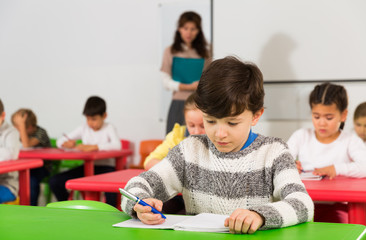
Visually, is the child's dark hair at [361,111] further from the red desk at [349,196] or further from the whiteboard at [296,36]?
the red desk at [349,196]

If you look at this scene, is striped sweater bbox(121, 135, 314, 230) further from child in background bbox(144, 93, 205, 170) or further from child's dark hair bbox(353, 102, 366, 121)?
child's dark hair bbox(353, 102, 366, 121)

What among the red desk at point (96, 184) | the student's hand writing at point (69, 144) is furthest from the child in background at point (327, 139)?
the student's hand writing at point (69, 144)

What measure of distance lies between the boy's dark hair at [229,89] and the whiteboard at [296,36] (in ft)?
9.73

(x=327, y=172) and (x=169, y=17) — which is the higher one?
(x=169, y=17)

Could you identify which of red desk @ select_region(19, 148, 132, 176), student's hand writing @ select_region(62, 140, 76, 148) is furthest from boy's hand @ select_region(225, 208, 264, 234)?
student's hand writing @ select_region(62, 140, 76, 148)

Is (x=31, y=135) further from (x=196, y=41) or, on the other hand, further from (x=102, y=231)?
(x=102, y=231)

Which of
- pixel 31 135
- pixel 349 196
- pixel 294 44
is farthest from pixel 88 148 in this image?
pixel 349 196

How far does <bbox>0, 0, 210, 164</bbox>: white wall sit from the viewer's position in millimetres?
5016

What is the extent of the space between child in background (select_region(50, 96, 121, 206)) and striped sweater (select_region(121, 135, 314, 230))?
100 inches

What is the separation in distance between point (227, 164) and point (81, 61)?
13.3 ft

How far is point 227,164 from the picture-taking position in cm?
146

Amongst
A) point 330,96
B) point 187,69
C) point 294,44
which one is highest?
point 294,44

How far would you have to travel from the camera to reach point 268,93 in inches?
172

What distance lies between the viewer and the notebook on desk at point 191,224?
3.51 ft
